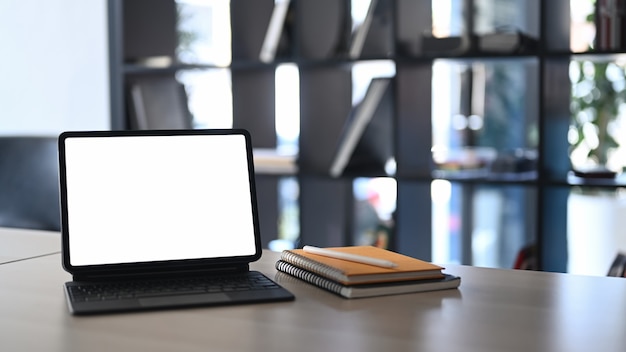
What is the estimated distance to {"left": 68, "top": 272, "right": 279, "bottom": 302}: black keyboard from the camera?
1155 millimetres

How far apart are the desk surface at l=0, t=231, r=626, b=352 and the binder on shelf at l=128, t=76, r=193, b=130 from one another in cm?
197

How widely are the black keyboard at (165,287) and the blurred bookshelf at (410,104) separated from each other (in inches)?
56.5

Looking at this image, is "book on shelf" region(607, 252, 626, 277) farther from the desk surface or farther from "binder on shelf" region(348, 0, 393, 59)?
"binder on shelf" region(348, 0, 393, 59)

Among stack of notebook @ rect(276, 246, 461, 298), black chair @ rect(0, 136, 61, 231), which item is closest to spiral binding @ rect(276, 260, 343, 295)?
stack of notebook @ rect(276, 246, 461, 298)

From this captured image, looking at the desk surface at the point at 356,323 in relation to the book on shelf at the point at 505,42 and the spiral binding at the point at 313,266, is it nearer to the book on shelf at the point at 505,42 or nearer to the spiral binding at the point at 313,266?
the spiral binding at the point at 313,266

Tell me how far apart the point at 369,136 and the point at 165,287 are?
1.66m

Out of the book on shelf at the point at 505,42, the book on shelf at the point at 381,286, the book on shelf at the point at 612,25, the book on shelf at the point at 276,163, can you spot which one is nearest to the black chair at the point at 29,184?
the book on shelf at the point at 276,163

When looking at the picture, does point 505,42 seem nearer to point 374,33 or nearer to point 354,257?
point 374,33

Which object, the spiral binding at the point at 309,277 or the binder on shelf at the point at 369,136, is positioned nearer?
the spiral binding at the point at 309,277

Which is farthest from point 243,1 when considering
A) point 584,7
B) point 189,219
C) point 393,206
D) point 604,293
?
point 604,293

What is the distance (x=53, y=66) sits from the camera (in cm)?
361

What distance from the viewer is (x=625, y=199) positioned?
2842mm

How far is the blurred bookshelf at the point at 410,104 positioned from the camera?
8.26 feet

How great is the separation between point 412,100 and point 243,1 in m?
0.81
